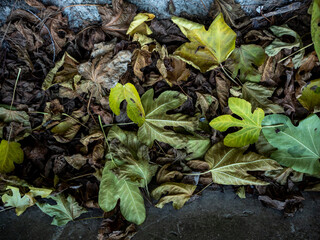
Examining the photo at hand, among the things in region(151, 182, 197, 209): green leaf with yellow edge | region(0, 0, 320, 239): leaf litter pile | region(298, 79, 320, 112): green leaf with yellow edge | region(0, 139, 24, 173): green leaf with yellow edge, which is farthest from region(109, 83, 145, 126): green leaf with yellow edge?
region(298, 79, 320, 112): green leaf with yellow edge

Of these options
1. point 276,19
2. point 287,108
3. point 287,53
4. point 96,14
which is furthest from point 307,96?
point 96,14

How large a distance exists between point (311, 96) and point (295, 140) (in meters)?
0.35

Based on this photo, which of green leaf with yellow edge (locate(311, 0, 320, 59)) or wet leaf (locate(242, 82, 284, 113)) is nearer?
green leaf with yellow edge (locate(311, 0, 320, 59))

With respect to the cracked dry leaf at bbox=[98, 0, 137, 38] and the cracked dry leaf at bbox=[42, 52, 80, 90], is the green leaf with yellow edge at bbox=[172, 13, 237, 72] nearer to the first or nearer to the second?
the cracked dry leaf at bbox=[98, 0, 137, 38]

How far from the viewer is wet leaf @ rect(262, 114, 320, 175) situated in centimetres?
166

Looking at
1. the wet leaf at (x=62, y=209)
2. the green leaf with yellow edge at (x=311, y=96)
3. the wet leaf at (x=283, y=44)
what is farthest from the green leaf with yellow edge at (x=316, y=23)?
the wet leaf at (x=62, y=209)

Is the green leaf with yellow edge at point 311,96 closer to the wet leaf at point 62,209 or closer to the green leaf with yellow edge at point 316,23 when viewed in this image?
the green leaf with yellow edge at point 316,23

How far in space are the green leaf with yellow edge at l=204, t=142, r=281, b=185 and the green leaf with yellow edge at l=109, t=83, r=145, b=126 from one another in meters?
0.59

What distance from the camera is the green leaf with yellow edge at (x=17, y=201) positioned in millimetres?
1707

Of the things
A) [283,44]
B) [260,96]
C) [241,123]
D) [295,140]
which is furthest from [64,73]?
[295,140]

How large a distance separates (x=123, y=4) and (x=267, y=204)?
1.75 metres

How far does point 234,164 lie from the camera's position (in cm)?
168

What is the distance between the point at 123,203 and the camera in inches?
66.2

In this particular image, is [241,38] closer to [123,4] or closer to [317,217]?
[123,4]
